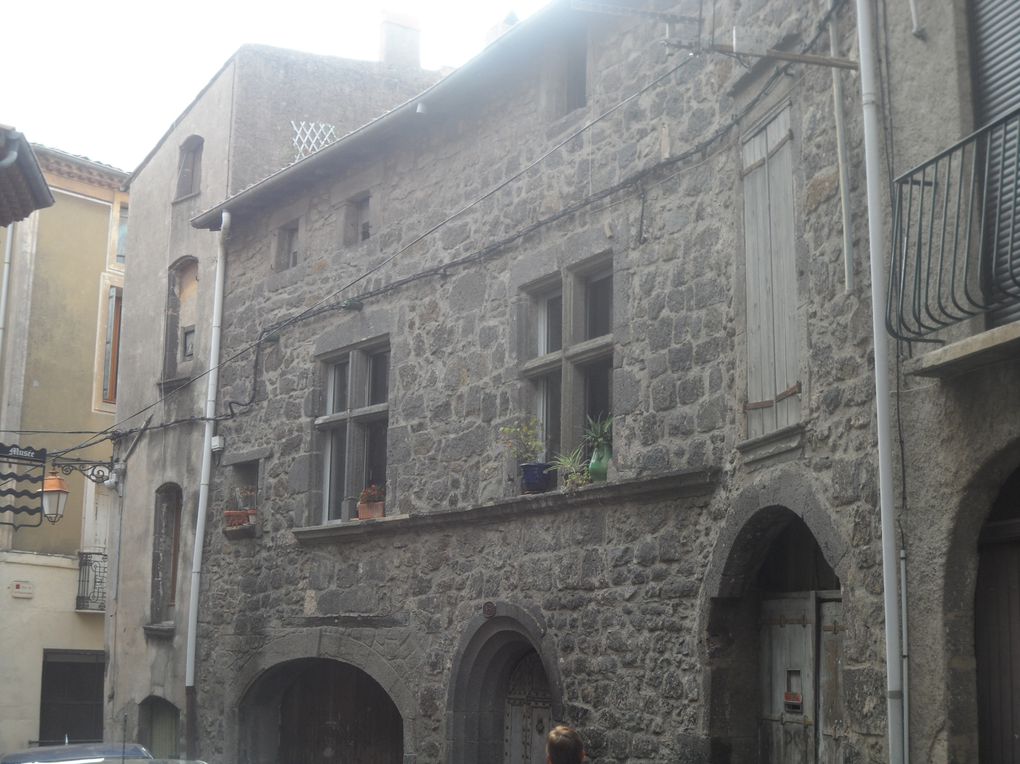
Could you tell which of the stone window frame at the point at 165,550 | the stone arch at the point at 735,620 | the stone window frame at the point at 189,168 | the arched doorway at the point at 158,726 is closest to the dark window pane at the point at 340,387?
the stone window frame at the point at 165,550

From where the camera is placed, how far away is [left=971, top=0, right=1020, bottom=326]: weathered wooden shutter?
19.5 ft

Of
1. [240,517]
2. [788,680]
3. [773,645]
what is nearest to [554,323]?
[773,645]

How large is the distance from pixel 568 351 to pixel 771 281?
8.29ft

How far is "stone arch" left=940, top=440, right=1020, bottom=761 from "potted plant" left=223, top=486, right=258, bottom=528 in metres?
9.27

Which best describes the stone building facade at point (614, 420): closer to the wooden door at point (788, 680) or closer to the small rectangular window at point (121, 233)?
the wooden door at point (788, 680)

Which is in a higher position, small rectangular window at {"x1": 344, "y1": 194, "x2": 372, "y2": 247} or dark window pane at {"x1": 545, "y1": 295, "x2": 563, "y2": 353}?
small rectangular window at {"x1": 344, "y1": 194, "x2": 372, "y2": 247}

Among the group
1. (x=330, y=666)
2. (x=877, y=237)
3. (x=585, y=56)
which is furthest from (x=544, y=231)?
(x=330, y=666)

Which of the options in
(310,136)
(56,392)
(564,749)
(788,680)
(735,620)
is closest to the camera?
(564,749)

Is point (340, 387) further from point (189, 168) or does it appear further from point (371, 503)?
point (189, 168)

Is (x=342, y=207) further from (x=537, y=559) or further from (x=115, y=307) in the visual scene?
(x=115, y=307)

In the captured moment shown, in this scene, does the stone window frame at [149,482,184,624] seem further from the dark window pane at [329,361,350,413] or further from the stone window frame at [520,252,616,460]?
the stone window frame at [520,252,616,460]

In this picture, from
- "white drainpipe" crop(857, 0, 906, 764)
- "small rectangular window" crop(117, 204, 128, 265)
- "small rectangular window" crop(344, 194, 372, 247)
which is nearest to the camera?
"white drainpipe" crop(857, 0, 906, 764)

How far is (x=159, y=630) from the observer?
1558 centimetres

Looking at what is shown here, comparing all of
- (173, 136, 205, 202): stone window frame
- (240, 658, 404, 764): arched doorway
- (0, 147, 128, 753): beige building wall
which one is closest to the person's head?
(240, 658, 404, 764): arched doorway
